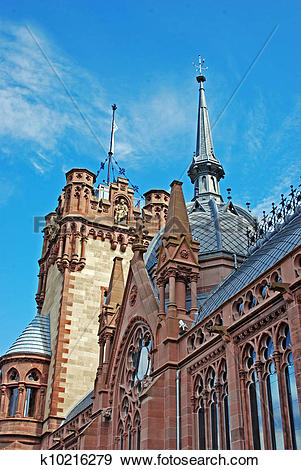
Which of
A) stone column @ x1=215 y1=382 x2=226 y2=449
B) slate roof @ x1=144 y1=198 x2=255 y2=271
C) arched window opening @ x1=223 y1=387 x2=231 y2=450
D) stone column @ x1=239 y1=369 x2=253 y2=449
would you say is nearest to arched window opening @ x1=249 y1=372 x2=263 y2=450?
stone column @ x1=239 y1=369 x2=253 y2=449

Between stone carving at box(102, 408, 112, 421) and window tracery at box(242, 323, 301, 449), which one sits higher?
stone carving at box(102, 408, 112, 421)

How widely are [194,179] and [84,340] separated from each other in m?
16.0

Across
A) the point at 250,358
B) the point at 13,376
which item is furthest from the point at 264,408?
the point at 13,376

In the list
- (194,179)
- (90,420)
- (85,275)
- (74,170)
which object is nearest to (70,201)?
(74,170)

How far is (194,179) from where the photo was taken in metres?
46.4

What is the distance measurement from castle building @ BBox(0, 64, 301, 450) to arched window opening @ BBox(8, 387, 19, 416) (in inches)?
2.8

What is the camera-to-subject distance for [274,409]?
14.8 m

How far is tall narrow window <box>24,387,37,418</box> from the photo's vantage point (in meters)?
39.5

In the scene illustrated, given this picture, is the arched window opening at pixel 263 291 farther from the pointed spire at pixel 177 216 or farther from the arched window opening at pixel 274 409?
the pointed spire at pixel 177 216

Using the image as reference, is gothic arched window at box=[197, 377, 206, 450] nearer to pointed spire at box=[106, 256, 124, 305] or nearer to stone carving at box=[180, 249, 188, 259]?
stone carving at box=[180, 249, 188, 259]

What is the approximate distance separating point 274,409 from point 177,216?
11.7 meters

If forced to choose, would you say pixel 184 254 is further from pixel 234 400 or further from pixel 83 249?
pixel 83 249

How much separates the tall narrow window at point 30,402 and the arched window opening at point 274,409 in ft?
92.8

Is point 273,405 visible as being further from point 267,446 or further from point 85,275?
point 85,275
